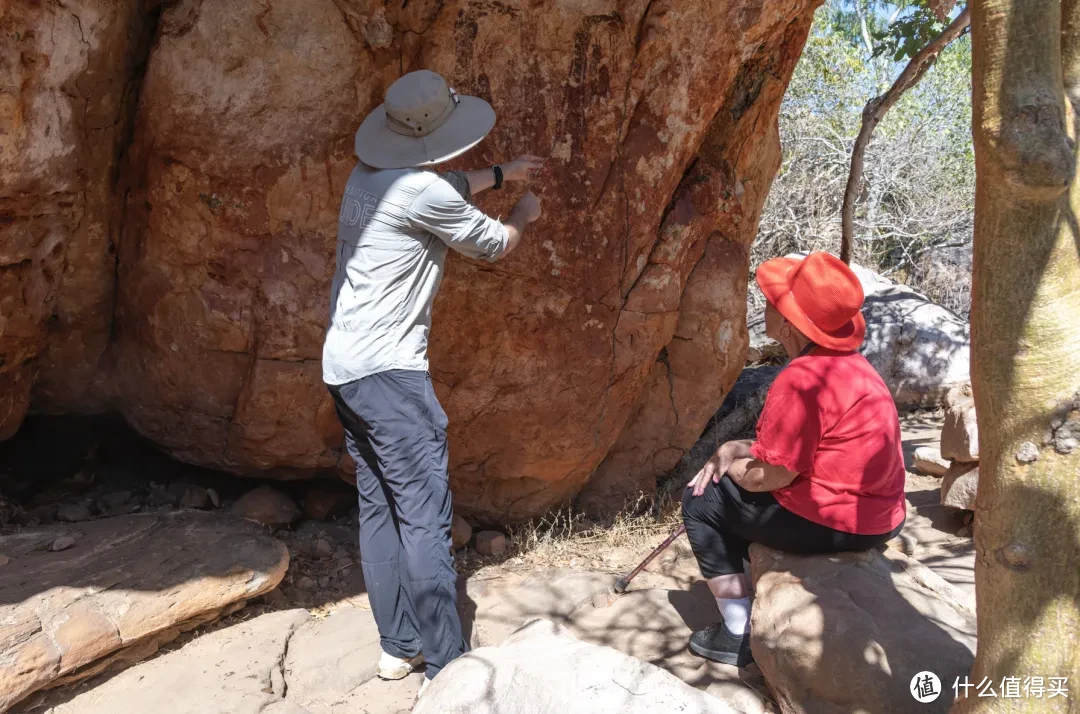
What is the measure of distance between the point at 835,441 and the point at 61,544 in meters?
2.73

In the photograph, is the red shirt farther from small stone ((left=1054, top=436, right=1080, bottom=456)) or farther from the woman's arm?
small stone ((left=1054, top=436, right=1080, bottom=456))

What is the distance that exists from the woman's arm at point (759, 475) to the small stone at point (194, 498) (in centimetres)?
255

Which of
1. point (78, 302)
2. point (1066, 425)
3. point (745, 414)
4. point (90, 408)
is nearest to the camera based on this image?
point (1066, 425)

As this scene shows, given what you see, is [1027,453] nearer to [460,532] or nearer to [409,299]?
[409,299]

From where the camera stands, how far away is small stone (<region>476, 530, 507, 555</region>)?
3984mm

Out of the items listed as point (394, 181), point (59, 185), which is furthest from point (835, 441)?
point (59, 185)

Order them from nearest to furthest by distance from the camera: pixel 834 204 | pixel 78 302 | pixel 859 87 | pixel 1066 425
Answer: pixel 1066 425 < pixel 78 302 < pixel 834 204 < pixel 859 87

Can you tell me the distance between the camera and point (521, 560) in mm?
3941

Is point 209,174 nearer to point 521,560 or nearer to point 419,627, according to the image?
point 419,627

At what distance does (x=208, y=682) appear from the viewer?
2.68 meters

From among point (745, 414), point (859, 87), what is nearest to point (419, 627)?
point (745, 414)

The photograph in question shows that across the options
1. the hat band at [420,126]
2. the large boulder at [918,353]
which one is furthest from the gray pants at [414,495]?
the large boulder at [918,353]

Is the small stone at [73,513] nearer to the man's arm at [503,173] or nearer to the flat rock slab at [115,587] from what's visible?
the flat rock slab at [115,587]

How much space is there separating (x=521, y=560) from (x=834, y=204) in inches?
249
